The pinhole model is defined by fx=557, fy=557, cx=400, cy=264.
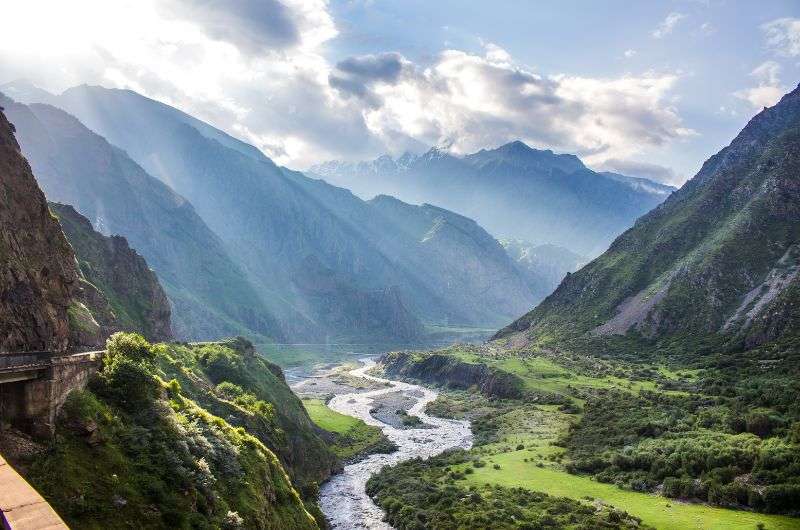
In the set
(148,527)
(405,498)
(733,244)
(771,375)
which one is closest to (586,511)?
(405,498)

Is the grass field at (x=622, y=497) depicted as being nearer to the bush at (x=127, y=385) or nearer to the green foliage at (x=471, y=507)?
the green foliage at (x=471, y=507)

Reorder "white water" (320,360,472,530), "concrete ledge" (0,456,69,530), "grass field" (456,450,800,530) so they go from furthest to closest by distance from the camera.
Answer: "white water" (320,360,472,530)
"grass field" (456,450,800,530)
"concrete ledge" (0,456,69,530)

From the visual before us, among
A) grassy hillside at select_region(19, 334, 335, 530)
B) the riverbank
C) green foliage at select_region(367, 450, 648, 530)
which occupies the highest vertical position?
grassy hillside at select_region(19, 334, 335, 530)

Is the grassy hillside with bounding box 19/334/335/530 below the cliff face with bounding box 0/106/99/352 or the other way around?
below

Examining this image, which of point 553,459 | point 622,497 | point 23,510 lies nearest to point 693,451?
point 622,497

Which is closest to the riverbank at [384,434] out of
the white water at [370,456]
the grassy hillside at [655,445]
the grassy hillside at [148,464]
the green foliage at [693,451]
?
the white water at [370,456]

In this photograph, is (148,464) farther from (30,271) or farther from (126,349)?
(30,271)

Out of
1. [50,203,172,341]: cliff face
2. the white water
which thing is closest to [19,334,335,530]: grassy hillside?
the white water

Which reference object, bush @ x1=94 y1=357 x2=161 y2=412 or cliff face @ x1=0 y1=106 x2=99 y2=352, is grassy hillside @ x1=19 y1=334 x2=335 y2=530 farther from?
cliff face @ x1=0 y1=106 x2=99 y2=352
